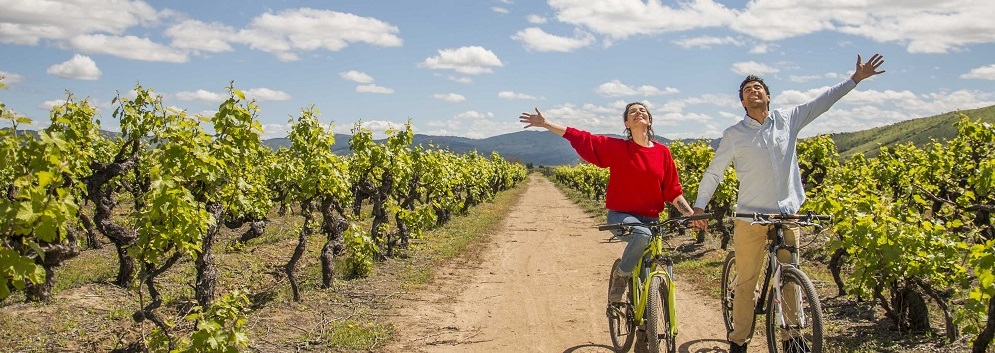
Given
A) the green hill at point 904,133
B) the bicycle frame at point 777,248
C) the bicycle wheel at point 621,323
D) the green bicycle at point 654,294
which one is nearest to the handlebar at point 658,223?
the green bicycle at point 654,294

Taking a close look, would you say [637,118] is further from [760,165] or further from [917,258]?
[917,258]

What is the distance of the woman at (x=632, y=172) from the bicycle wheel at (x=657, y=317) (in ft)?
1.03

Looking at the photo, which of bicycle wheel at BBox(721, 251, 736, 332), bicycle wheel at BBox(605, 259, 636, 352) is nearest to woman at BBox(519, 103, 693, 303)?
bicycle wheel at BBox(605, 259, 636, 352)

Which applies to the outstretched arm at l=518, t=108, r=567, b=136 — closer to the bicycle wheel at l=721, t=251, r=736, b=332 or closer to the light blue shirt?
the light blue shirt

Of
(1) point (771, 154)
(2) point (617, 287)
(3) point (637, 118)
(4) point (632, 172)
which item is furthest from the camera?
(2) point (617, 287)

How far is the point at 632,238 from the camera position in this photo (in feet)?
17.0

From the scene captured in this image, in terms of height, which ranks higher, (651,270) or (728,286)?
(651,270)

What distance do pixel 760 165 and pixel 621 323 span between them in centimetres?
194

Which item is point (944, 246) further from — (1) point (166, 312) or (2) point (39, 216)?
(1) point (166, 312)

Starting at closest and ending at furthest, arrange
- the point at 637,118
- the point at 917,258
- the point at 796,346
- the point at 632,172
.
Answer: the point at 796,346, the point at 632,172, the point at 637,118, the point at 917,258

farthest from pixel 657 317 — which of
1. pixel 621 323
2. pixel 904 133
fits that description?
pixel 904 133

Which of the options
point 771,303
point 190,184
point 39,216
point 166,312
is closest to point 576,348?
point 771,303

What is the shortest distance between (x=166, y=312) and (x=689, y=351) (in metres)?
6.66

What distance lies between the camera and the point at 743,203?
4926 millimetres
